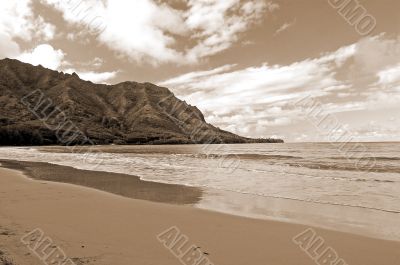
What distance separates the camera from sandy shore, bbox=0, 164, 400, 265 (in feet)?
22.2

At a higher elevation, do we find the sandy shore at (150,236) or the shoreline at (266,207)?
the shoreline at (266,207)

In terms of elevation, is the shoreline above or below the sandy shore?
above

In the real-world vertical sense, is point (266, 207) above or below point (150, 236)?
above

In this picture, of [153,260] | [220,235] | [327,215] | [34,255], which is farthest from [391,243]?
[34,255]

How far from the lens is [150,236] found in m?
8.24

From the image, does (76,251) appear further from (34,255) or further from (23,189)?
(23,189)

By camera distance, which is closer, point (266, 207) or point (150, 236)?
point (150, 236)

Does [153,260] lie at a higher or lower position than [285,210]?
lower

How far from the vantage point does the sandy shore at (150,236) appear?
677 cm

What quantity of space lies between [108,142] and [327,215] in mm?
177221

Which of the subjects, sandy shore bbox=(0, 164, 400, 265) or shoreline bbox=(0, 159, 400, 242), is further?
shoreline bbox=(0, 159, 400, 242)

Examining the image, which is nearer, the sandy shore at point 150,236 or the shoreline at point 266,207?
the sandy shore at point 150,236

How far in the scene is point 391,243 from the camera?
8273 mm

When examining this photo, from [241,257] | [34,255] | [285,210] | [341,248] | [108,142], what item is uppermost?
[108,142]
